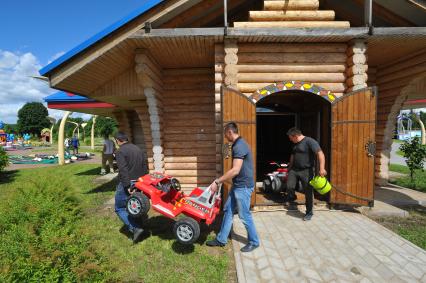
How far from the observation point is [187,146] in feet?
25.8

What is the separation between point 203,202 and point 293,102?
19.0 ft

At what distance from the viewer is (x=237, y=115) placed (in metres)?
5.40

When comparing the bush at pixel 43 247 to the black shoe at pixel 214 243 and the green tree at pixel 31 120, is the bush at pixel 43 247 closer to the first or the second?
the black shoe at pixel 214 243

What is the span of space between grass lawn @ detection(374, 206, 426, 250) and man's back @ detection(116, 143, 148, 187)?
4873 mm

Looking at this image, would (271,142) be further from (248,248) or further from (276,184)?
(248,248)

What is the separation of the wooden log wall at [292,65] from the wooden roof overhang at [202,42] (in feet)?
0.60

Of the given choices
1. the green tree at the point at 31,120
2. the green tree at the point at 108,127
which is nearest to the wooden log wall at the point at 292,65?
the green tree at the point at 108,127

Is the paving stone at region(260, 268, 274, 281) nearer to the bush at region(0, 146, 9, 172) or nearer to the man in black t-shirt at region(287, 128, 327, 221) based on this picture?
the man in black t-shirt at region(287, 128, 327, 221)

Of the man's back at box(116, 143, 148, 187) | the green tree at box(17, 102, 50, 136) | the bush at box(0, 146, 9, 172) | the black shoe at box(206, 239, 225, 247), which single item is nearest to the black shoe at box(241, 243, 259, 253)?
the black shoe at box(206, 239, 225, 247)

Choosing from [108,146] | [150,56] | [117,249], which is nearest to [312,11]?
[150,56]

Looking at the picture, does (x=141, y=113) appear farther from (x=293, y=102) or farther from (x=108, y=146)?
(x=293, y=102)

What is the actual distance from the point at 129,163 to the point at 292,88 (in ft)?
12.6

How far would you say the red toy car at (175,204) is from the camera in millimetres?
3988

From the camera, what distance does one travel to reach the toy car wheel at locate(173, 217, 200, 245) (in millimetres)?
3908
